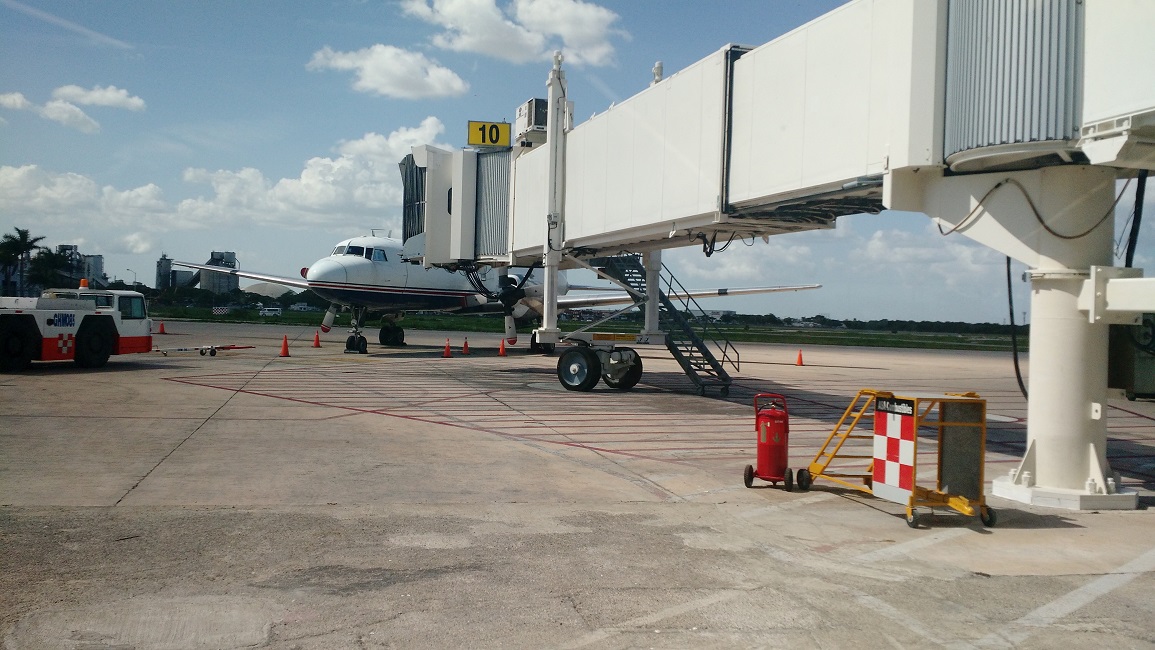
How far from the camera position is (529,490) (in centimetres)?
887

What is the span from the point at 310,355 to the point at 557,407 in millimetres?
15155

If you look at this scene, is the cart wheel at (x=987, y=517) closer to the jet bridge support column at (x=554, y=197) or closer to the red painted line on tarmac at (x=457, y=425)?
the red painted line on tarmac at (x=457, y=425)

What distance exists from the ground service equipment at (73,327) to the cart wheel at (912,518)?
19616 millimetres

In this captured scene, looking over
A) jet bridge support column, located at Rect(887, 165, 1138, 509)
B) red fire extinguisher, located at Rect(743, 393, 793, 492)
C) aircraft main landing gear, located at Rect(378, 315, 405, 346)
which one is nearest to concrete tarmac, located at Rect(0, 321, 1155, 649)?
red fire extinguisher, located at Rect(743, 393, 793, 492)

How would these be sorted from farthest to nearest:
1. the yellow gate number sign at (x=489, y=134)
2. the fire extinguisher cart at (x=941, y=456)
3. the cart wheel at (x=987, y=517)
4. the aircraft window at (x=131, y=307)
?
the yellow gate number sign at (x=489, y=134) < the aircraft window at (x=131, y=307) < the fire extinguisher cart at (x=941, y=456) < the cart wheel at (x=987, y=517)

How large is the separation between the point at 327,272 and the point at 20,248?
156ft

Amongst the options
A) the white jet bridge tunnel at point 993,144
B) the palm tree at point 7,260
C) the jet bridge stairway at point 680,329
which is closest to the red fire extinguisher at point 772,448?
the white jet bridge tunnel at point 993,144

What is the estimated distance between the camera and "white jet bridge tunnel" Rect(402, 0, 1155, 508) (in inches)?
311

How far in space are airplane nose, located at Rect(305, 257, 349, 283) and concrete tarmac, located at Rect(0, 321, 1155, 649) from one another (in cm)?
1596

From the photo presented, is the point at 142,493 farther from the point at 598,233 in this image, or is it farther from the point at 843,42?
the point at 598,233

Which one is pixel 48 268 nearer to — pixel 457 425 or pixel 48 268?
pixel 48 268

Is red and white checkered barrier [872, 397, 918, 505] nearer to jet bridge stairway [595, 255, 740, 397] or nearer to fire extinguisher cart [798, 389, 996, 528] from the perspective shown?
fire extinguisher cart [798, 389, 996, 528]

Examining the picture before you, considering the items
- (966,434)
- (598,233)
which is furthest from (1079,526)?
(598,233)

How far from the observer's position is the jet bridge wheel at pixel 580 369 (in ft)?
63.6
